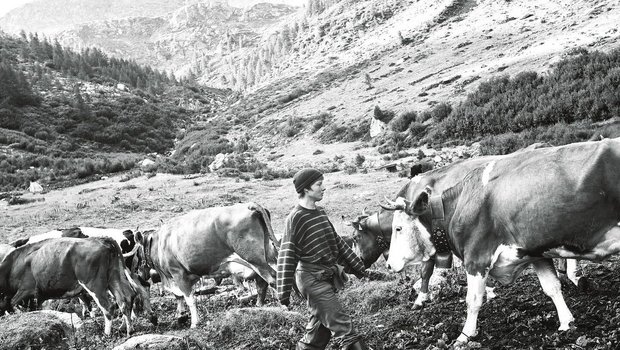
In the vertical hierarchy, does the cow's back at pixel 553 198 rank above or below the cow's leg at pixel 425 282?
above

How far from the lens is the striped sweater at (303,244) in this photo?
5.12m

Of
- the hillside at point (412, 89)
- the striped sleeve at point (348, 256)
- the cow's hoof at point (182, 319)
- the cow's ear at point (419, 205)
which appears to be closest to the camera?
the striped sleeve at point (348, 256)

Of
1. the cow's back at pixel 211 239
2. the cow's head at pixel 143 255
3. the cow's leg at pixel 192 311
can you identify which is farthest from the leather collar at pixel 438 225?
the cow's head at pixel 143 255

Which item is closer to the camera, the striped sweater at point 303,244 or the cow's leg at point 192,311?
the striped sweater at point 303,244

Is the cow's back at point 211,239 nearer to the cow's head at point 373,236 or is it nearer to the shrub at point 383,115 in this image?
the cow's head at point 373,236

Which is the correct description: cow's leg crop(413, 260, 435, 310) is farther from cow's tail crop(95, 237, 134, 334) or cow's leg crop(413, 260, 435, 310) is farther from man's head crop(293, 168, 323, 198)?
Result: cow's tail crop(95, 237, 134, 334)

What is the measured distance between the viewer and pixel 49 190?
30.7 metres

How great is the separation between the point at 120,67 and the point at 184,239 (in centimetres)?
10748

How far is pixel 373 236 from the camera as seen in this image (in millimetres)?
9328

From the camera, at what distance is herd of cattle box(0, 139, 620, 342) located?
196 inches

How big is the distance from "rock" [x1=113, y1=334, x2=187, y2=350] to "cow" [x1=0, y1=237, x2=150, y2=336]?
2886 millimetres

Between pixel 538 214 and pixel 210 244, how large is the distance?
597 cm

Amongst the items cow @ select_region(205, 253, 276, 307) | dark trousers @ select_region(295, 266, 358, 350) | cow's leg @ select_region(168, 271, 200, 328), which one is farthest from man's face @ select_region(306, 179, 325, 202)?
cow's leg @ select_region(168, 271, 200, 328)

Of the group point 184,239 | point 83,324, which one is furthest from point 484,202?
point 83,324
